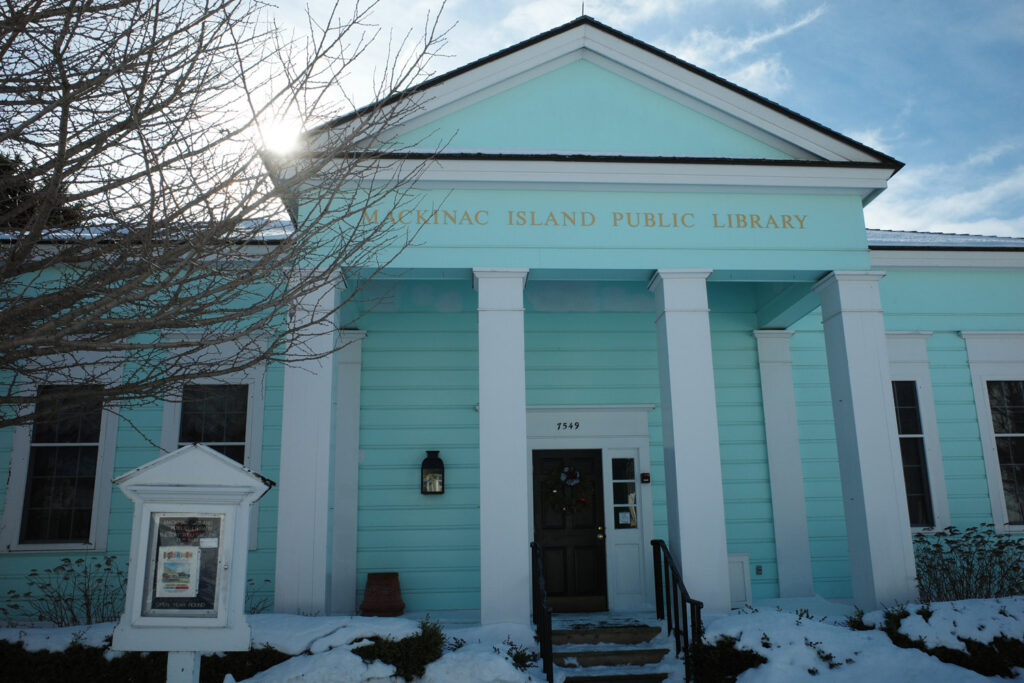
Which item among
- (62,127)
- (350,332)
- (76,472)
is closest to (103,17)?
(62,127)

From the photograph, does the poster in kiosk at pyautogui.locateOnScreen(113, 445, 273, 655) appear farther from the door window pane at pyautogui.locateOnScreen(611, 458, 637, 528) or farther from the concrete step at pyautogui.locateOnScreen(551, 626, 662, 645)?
the door window pane at pyautogui.locateOnScreen(611, 458, 637, 528)

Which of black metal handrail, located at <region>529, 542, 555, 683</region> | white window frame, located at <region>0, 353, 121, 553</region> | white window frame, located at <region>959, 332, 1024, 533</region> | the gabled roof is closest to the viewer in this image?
black metal handrail, located at <region>529, 542, 555, 683</region>

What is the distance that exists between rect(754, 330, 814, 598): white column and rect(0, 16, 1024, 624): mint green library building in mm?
42

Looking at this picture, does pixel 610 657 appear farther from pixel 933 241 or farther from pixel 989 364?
pixel 933 241

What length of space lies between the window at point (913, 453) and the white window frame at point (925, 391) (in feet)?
0.21

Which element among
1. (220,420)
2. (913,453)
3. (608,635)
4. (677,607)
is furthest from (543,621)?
(913,453)

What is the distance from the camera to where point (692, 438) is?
26.7ft

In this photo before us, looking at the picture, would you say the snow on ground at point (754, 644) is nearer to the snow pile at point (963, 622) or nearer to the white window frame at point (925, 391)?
the snow pile at point (963, 622)

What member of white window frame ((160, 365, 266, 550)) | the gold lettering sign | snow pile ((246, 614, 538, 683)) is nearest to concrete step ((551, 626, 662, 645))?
snow pile ((246, 614, 538, 683))

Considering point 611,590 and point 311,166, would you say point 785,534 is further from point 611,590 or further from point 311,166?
point 311,166

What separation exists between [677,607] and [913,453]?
548cm

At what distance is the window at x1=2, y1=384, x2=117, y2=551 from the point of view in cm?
939

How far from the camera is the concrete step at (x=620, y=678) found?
7012mm

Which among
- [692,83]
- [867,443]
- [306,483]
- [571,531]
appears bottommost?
[571,531]
